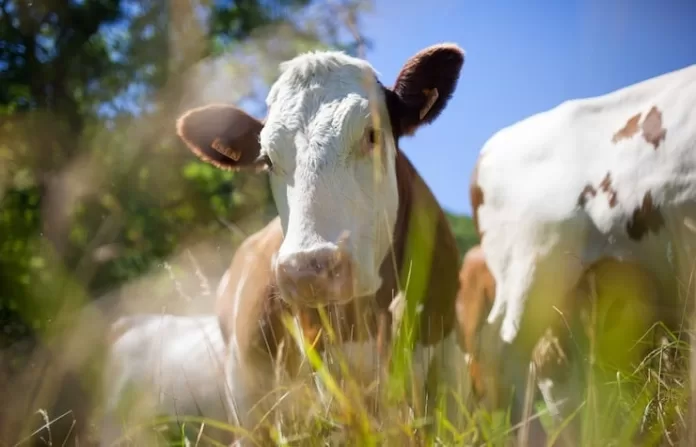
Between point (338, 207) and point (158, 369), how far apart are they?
2321 millimetres

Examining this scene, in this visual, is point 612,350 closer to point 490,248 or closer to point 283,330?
point 490,248

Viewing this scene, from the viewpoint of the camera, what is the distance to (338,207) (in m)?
2.76

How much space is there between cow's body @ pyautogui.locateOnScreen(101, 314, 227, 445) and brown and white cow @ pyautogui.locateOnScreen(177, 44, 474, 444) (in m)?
0.69

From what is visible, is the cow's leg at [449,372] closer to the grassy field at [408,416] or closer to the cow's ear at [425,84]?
the grassy field at [408,416]

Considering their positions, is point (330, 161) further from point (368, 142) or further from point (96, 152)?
point (96, 152)

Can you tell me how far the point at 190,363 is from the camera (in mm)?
4586

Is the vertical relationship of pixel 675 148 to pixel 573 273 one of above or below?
above

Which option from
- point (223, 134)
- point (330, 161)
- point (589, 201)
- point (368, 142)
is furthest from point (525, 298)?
point (223, 134)

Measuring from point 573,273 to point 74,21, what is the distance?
6309mm

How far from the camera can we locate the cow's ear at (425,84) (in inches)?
131

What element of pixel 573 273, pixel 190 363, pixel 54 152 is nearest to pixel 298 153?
pixel 573 273

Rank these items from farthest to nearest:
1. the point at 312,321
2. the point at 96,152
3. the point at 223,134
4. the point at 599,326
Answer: the point at 96,152 < the point at 223,134 < the point at 599,326 < the point at 312,321

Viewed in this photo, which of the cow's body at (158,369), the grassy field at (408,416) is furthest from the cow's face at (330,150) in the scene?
the cow's body at (158,369)

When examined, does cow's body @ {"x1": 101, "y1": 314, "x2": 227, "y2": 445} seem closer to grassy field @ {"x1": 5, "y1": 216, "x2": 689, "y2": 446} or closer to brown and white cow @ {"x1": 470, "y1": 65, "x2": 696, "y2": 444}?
grassy field @ {"x1": 5, "y1": 216, "x2": 689, "y2": 446}
